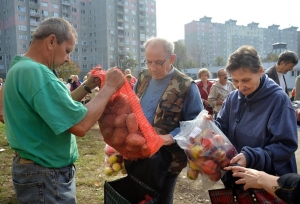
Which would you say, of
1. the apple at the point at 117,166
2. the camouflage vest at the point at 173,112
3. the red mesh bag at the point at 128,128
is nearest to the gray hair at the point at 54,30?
the red mesh bag at the point at 128,128

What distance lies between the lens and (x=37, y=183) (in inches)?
62.1

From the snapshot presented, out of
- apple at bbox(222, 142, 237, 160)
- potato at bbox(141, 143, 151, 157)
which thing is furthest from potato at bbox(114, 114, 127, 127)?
apple at bbox(222, 142, 237, 160)

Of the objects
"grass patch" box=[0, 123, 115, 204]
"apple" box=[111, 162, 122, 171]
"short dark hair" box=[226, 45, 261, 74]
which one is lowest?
"grass patch" box=[0, 123, 115, 204]

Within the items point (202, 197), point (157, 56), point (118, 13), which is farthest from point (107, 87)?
point (118, 13)

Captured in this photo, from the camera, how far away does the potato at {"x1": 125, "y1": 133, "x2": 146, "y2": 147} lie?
1768 mm

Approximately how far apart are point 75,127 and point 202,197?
104 inches

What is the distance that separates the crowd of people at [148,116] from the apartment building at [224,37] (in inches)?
3068

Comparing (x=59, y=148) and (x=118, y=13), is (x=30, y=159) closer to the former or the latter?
(x=59, y=148)

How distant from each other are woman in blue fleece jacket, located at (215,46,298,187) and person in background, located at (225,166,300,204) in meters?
0.12

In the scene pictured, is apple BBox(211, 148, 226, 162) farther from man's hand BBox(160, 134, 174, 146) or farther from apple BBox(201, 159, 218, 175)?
man's hand BBox(160, 134, 174, 146)

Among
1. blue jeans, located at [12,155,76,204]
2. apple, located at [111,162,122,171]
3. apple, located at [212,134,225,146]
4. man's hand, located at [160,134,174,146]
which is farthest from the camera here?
apple, located at [111,162,122,171]

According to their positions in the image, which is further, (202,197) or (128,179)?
(202,197)

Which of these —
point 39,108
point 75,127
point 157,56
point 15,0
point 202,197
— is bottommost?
point 202,197

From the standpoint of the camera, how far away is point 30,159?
5.18 ft
